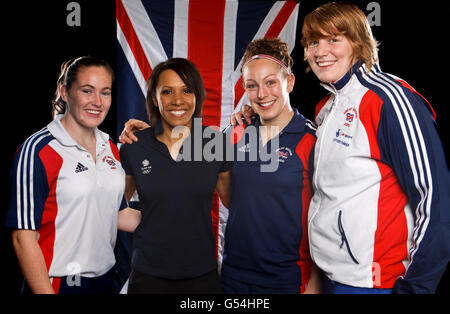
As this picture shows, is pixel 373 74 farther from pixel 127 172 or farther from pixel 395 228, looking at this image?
pixel 127 172

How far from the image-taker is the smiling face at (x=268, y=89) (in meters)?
2.34

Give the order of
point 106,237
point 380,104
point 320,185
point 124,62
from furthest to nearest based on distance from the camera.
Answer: point 124,62 < point 106,237 < point 320,185 < point 380,104

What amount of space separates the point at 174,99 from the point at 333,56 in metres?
0.91

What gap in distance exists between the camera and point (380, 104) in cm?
192

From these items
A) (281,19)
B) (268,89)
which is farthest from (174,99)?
(281,19)

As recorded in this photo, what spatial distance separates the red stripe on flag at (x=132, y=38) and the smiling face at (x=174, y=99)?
94cm

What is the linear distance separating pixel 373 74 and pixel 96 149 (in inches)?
62.7

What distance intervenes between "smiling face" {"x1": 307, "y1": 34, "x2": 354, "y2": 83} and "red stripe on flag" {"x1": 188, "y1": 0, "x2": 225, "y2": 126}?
51.1 inches

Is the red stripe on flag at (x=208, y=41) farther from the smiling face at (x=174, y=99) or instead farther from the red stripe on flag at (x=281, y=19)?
the smiling face at (x=174, y=99)

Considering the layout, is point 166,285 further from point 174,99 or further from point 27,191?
point 174,99

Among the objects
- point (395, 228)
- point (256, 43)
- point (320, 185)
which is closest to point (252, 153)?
point (320, 185)

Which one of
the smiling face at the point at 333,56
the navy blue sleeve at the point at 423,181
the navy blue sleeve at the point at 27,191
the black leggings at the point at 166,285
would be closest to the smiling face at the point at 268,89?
the smiling face at the point at 333,56

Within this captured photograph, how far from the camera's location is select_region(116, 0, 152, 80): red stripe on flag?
309 cm

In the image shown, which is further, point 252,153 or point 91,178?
point 252,153
